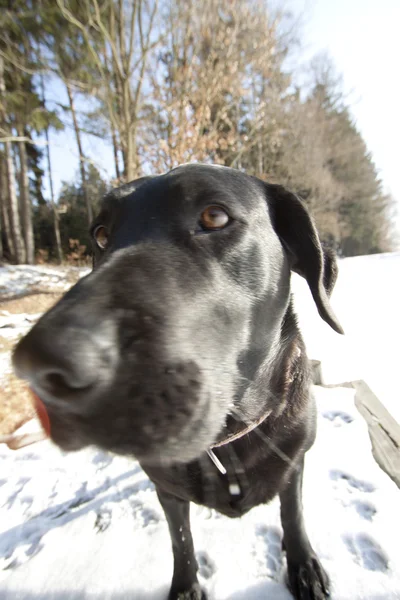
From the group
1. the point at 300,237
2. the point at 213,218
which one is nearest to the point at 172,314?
the point at 213,218

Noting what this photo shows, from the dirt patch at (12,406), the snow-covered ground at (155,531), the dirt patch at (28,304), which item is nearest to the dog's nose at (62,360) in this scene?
the snow-covered ground at (155,531)

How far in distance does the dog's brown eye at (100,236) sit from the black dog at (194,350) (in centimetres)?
3

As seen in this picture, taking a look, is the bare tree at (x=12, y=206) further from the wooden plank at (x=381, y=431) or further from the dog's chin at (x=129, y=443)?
the dog's chin at (x=129, y=443)

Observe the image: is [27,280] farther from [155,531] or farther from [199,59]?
[155,531]

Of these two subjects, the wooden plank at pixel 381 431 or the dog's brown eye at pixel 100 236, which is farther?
the wooden plank at pixel 381 431

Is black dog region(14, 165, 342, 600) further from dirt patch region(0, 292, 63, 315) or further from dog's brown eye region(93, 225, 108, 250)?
dirt patch region(0, 292, 63, 315)

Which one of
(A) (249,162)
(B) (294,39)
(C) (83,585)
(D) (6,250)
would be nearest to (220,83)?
(B) (294,39)

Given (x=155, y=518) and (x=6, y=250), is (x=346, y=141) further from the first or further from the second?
(x=155, y=518)

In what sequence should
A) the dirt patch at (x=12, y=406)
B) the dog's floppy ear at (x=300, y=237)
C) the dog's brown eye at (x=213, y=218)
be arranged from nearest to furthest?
1. the dog's brown eye at (x=213, y=218)
2. the dog's floppy ear at (x=300, y=237)
3. the dirt patch at (x=12, y=406)

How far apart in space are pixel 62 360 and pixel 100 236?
3.72ft

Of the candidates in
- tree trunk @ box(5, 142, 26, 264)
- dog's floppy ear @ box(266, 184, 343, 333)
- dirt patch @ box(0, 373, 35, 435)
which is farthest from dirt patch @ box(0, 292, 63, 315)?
tree trunk @ box(5, 142, 26, 264)

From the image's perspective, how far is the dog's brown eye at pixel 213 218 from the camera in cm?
118

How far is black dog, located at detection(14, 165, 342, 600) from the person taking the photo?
0.66 metres

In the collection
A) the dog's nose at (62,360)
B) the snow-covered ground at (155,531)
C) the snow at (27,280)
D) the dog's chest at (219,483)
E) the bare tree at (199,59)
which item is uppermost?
the bare tree at (199,59)
